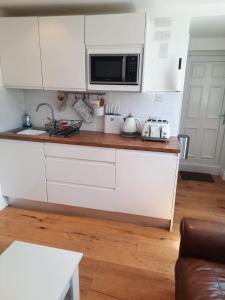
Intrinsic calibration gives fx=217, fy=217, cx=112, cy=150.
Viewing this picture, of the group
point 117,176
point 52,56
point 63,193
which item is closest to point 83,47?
point 52,56

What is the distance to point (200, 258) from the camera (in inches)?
52.3

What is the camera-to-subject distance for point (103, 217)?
2.51 meters

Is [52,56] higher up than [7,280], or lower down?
higher up

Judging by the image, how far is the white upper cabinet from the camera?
2.07 metres

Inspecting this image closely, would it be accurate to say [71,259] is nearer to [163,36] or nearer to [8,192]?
[8,192]

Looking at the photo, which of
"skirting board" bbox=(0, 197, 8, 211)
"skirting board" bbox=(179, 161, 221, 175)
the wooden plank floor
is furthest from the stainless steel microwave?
"skirting board" bbox=(179, 161, 221, 175)

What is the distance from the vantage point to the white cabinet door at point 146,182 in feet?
6.95

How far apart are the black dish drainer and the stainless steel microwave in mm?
605

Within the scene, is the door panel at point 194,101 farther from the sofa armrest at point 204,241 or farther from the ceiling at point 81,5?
the sofa armrest at point 204,241

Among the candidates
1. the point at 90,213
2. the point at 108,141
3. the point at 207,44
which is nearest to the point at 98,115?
the point at 108,141

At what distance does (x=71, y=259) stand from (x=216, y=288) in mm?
787

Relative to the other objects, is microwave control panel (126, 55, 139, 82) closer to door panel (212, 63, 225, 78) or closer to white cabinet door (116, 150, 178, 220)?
white cabinet door (116, 150, 178, 220)

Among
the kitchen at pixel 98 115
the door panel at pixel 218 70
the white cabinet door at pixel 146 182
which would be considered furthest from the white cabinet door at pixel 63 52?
the door panel at pixel 218 70

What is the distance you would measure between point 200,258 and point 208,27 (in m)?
2.63
